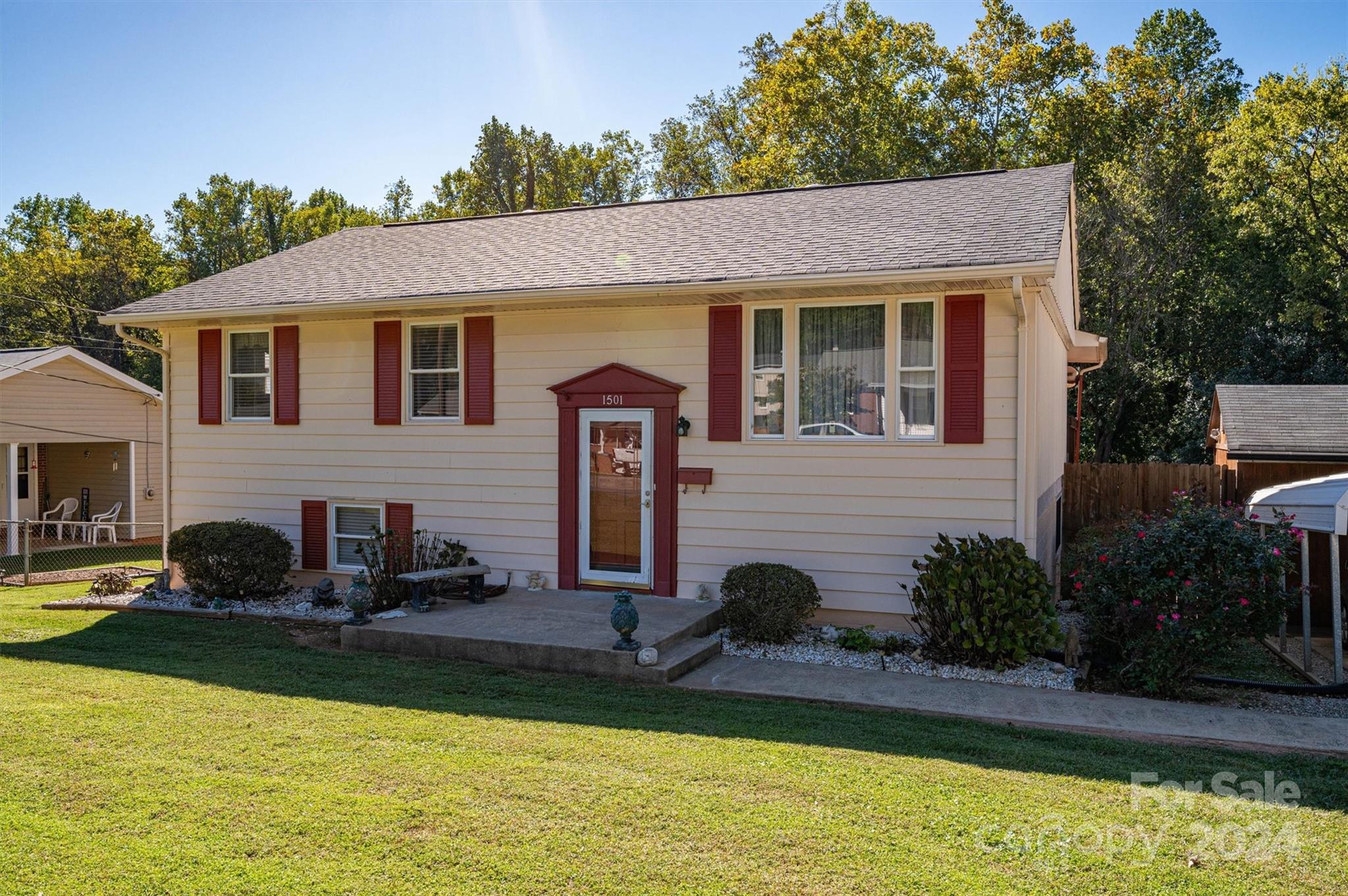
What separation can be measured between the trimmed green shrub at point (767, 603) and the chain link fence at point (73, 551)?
28.5 ft

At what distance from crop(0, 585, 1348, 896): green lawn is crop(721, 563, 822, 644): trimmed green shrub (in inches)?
63.5

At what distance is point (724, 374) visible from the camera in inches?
361

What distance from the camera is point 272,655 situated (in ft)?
25.9

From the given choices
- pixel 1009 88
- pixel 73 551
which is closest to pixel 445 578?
pixel 73 551

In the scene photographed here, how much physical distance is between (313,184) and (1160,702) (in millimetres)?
46134

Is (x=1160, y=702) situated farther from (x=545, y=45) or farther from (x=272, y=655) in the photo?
(x=545, y=45)

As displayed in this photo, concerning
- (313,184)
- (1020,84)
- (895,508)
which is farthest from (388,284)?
(313,184)

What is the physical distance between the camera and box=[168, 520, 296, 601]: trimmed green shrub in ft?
33.5

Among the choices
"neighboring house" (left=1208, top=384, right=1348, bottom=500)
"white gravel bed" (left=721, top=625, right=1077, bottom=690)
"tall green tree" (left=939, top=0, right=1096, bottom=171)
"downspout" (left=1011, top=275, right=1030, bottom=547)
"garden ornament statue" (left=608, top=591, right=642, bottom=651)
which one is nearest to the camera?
"garden ornament statue" (left=608, top=591, right=642, bottom=651)

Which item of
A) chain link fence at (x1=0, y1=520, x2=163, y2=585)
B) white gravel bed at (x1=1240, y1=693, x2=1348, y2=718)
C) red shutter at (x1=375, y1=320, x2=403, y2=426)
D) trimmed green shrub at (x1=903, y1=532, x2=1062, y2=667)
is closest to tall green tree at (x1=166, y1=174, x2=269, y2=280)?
chain link fence at (x1=0, y1=520, x2=163, y2=585)

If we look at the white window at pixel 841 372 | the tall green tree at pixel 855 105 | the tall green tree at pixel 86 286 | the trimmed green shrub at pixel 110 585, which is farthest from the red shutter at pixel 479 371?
the tall green tree at pixel 86 286

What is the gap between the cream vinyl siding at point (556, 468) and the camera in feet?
27.7

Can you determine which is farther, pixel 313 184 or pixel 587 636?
pixel 313 184

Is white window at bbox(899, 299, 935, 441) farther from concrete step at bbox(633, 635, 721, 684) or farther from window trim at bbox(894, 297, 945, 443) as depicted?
concrete step at bbox(633, 635, 721, 684)
